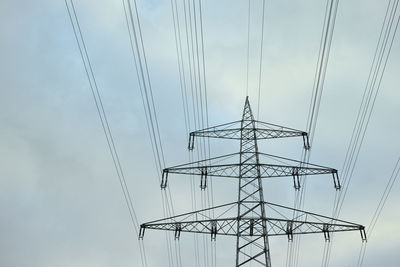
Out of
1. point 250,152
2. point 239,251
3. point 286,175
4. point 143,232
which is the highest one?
point 250,152

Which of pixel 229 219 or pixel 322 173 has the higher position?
pixel 322 173

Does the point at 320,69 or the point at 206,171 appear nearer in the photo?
the point at 320,69

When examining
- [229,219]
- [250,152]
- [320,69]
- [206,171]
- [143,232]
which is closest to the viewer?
[320,69]

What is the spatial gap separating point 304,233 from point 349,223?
2.12m

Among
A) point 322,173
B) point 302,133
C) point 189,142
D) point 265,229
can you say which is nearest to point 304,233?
point 265,229

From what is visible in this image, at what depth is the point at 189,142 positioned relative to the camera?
26.8 m

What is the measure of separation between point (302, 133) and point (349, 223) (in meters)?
7.24

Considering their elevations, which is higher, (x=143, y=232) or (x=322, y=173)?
(x=322, y=173)

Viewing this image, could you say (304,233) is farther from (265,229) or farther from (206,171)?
(206,171)

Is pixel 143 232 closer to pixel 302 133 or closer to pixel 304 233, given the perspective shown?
pixel 304 233

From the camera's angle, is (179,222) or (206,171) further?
(206,171)

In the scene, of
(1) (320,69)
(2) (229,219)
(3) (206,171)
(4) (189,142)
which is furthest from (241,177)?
(1) (320,69)

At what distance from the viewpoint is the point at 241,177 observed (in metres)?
22.5

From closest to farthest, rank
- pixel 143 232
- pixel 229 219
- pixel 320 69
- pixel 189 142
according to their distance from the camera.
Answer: pixel 320 69, pixel 229 219, pixel 143 232, pixel 189 142
